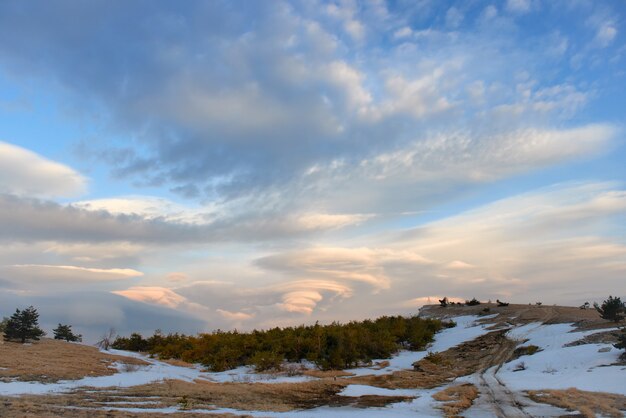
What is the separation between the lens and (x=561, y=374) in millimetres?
18750

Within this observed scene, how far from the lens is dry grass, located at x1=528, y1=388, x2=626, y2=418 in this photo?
12206 mm

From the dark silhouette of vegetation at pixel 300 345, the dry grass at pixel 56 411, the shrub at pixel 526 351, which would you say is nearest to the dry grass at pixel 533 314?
the shrub at pixel 526 351

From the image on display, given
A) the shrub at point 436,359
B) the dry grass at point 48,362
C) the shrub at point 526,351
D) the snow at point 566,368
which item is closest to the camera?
the snow at point 566,368

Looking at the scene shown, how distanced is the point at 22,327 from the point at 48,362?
29.4ft

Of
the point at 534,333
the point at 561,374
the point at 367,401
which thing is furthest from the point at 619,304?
the point at 367,401

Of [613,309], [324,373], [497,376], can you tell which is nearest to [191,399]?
[324,373]

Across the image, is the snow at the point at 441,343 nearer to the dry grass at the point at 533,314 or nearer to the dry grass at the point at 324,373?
the dry grass at the point at 324,373

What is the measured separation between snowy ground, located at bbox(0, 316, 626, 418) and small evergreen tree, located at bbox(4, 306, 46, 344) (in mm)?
9564

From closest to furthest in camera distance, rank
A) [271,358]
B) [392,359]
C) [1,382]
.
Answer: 1. [1,382]
2. [271,358]
3. [392,359]

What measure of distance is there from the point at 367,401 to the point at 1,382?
41.4ft

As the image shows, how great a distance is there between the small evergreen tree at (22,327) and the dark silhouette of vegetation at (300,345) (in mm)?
9331

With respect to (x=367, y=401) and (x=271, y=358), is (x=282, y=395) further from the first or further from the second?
(x=271, y=358)

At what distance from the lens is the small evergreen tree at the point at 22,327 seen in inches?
1045

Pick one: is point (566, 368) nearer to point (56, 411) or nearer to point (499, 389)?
point (499, 389)
